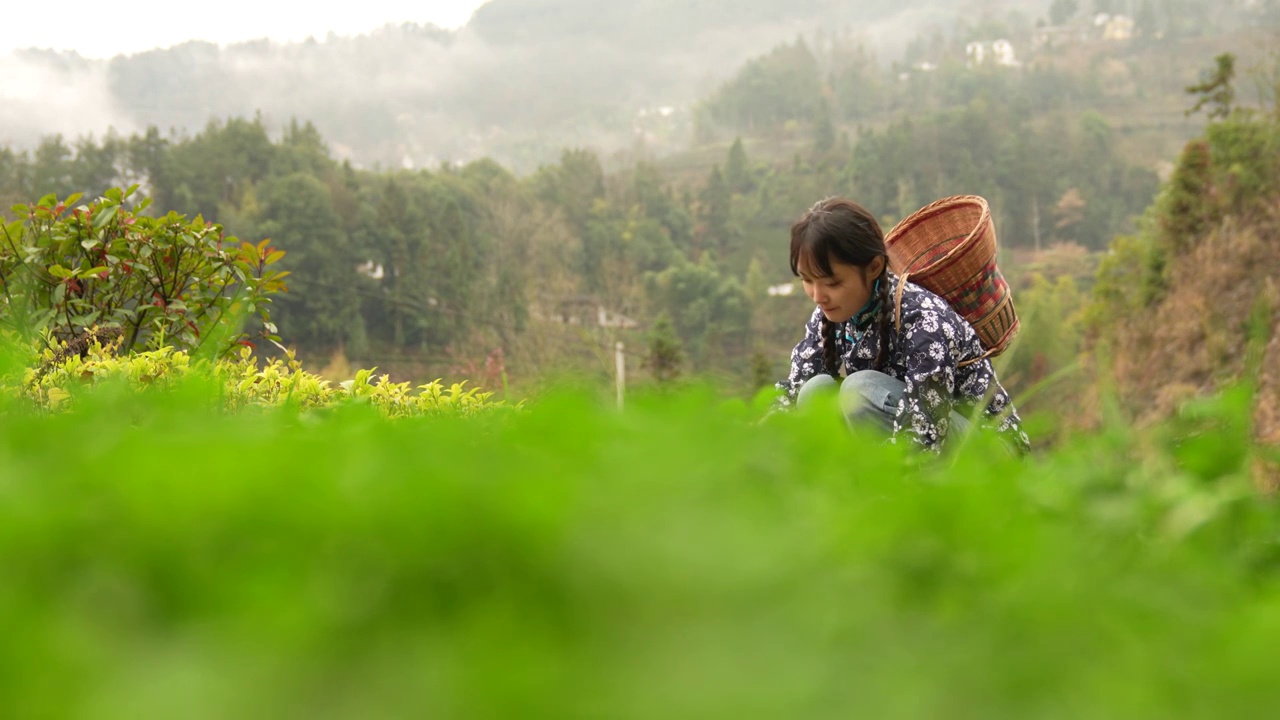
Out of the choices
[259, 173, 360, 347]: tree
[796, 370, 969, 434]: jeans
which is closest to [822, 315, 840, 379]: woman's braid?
[796, 370, 969, 434]: jeans

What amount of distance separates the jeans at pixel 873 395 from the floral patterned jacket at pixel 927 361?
0.04 meters

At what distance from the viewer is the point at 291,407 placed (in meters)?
1.11

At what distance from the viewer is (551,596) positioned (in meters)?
0.42

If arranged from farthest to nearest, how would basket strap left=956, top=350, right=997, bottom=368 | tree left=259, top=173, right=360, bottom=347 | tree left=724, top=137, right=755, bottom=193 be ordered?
tree left=724, top=137, right=755, bottom=193 < tree left=259, top=173, right=360, bottom=347 < basket strap left=956, top=350, right=997, bottom=368

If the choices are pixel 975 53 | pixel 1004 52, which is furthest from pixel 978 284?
pixel 1004 52

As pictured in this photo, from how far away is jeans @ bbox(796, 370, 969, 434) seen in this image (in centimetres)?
283

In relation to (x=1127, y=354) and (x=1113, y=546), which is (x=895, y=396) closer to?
(x=1113, y=546)

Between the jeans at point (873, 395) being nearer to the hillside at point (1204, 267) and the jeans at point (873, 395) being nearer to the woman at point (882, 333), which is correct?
the woman at point (882, 333)

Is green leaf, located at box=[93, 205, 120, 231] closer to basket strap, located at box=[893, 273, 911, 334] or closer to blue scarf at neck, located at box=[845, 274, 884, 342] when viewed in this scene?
blue scarf at neck, located at box=[845, 274, 884, 342]

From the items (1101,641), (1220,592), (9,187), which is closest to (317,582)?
(1101,641)

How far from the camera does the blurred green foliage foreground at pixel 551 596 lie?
344 millimetres

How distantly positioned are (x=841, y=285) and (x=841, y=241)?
157mm

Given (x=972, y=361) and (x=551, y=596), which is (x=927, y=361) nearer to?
(x=972, y=361)

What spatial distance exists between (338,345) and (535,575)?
1892 inches
